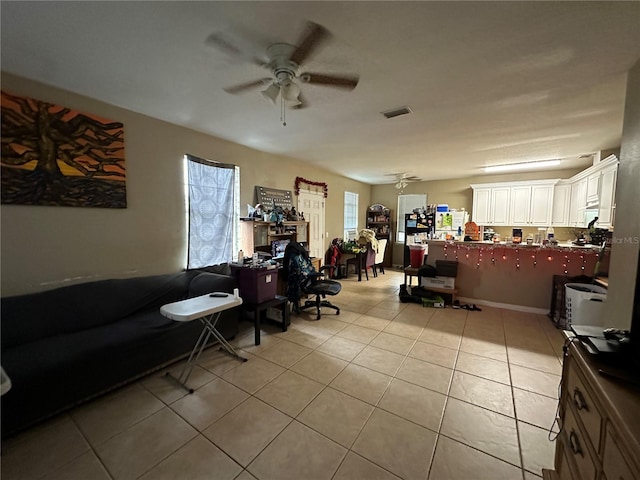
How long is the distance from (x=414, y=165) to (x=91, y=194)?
201 inches

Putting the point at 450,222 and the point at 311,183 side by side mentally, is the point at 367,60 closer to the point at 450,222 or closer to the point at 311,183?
the point at 311,183

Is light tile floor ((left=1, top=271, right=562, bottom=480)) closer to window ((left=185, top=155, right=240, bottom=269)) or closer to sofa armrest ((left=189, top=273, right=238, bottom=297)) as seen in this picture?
sofa armrest ((left=189, top=273, right=238, bottom=297))

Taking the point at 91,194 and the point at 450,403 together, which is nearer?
the point at 450,403

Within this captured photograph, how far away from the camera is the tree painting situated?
209cm

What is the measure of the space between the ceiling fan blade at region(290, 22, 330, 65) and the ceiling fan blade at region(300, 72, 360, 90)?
14cm

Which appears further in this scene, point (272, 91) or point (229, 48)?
point (272, 91)

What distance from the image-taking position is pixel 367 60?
1.88m

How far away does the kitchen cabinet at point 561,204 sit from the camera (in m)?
5.11

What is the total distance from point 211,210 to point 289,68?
229 cm

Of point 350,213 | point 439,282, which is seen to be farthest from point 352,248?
point 439,282

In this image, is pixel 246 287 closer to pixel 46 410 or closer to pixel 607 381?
pixel 46 410

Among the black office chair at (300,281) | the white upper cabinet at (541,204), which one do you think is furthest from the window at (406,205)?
the black office chair at (300,281)

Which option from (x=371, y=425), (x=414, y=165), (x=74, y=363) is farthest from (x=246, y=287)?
(x=414, y=165)

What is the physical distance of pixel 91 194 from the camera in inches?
98.9
